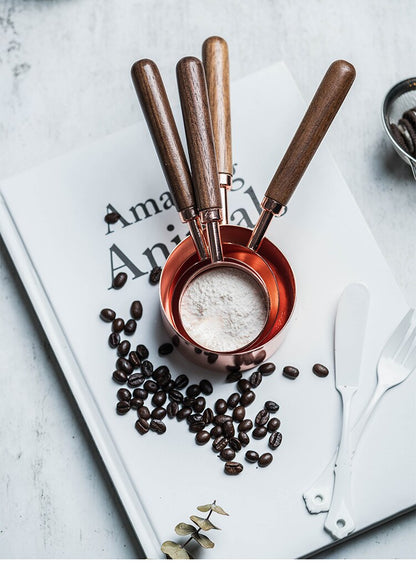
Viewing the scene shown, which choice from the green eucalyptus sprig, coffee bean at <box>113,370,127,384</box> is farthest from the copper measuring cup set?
the green eucalyptus sprig

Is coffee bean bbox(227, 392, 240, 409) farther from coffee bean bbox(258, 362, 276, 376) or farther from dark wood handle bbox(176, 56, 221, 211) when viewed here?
dark wood handle bbox(176, 56, 221, 211)

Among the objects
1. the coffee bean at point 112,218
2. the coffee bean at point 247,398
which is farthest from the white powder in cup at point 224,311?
the coffee bean at point 112,218

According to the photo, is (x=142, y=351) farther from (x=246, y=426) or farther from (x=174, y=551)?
(x=174, y=551)

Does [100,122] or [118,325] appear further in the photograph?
[100,122]

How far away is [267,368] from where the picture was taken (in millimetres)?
1062

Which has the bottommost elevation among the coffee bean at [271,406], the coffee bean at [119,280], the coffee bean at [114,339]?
the coffee bean at [271,406]

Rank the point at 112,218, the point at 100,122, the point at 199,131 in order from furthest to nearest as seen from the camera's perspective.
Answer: the point at 100,122
the point at 112,218
the point at 199,131

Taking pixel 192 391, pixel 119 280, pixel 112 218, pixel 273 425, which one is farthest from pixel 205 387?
pixel 112 218

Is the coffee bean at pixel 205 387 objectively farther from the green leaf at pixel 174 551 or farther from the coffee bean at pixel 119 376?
the green leaf at pixel 174 551

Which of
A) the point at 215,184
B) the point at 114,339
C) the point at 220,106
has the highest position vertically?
the point at 220,106

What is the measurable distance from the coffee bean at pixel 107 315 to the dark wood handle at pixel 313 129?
0.34 m

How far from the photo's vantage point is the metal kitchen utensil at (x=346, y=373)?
3.32 feet

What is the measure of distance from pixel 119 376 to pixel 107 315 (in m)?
0.11

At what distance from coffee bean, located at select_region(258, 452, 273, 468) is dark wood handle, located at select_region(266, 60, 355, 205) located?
403mm
